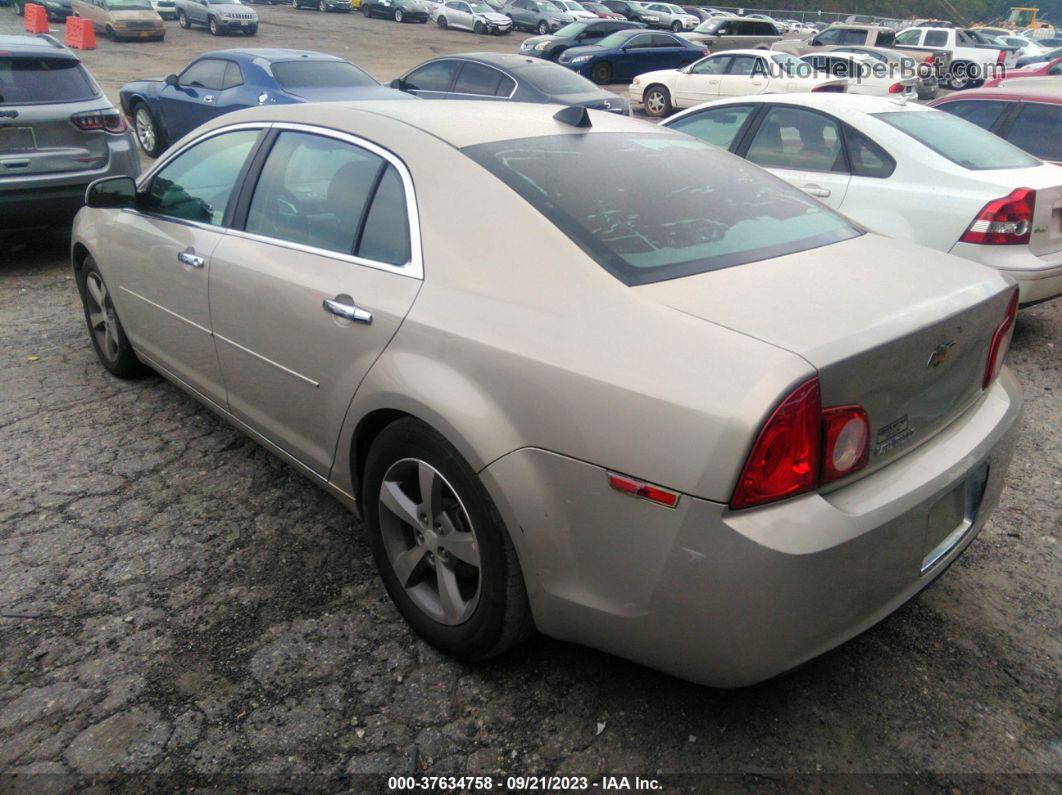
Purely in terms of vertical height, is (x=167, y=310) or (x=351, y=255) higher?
(x=351, y=255)

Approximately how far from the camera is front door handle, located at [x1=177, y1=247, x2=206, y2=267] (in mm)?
3354

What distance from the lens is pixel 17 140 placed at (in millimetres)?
6203

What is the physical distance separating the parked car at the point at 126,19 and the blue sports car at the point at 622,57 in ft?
48.3

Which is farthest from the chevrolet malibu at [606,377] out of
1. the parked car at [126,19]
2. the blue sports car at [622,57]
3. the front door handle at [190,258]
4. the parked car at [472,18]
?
the parked car at [472,18]

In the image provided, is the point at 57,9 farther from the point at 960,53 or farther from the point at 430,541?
the point at 430,541

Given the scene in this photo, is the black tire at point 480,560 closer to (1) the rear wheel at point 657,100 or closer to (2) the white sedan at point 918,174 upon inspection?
(2) the white sedan at point 918,174

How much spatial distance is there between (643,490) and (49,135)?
633 cm

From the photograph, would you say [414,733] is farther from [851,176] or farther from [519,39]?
[519,39]

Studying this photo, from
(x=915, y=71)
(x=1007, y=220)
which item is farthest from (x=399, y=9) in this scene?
(x=1007, y=220)

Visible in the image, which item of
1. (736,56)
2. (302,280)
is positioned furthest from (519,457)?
(736,56)

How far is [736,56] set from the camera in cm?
1656

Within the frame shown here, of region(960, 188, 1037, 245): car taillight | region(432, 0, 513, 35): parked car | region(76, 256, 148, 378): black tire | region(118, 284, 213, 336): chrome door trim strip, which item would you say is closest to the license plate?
region(76, 256, 148, 378): black tire

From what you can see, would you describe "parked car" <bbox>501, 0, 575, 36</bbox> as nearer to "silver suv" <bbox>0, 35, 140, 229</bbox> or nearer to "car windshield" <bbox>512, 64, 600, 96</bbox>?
"car windshield" <bbox>512, 64, 600, 96</bbox>

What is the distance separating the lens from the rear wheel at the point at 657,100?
17172 millimetres
